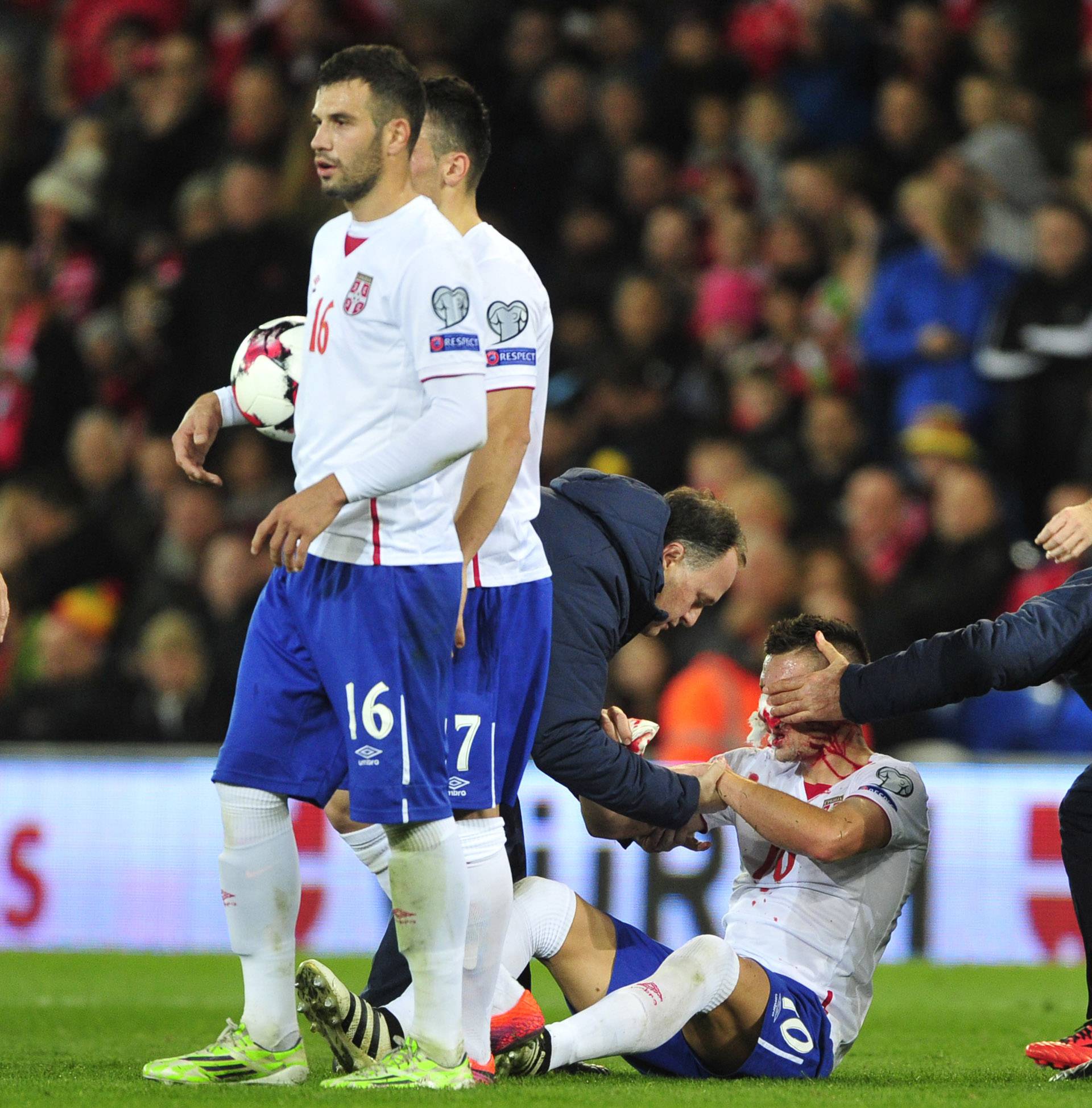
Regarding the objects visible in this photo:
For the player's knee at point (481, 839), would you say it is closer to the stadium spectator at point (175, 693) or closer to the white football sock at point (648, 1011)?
the white football sock at point (648, 1011)

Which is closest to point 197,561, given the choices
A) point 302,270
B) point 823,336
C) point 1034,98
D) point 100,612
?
point 100,612

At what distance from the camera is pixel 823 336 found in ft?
33.8

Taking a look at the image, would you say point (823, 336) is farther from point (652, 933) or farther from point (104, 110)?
point (104, 110)

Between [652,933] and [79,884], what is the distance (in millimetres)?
2737

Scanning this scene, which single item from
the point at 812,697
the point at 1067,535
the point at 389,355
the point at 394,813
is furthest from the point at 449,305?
the point at 1067,535

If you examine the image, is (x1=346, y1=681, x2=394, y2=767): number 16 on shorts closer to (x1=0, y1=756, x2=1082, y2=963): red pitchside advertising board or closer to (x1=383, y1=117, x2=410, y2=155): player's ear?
(x1=383, y1=117, x2=410, y2=155): player's ear

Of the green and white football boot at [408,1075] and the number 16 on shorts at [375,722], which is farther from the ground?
the number 16 on shorts at [375,722]

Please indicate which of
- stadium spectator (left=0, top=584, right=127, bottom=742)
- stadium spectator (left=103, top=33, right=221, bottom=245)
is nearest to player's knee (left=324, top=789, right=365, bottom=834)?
stadium spectator (left=0, top=584, right=127, bottom=742)

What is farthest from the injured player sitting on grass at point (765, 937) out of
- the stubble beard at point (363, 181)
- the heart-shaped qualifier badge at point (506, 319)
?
the stubble beard at point (363, 181)

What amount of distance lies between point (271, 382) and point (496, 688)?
933mm

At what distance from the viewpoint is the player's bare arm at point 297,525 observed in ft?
12.1

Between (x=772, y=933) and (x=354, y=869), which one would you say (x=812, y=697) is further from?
(x=354, y=869)

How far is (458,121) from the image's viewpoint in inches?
175

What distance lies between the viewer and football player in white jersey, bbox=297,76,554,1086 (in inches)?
162
